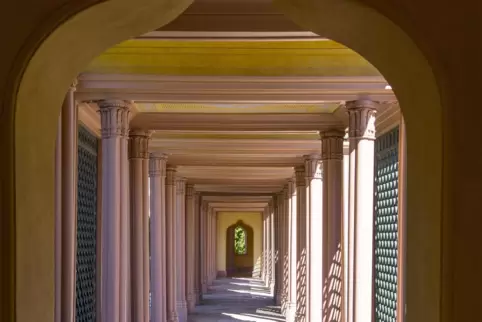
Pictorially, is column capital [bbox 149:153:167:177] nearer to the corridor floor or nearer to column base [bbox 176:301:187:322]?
column base [bbox 176:301:187:322]

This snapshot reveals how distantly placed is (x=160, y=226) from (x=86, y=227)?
13.8 ft

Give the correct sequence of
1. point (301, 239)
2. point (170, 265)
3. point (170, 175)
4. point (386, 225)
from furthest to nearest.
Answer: point (170, 175) < point (301, 239) < point (170, 265) < point (386, 225)

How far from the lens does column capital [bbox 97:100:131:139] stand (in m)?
10.1

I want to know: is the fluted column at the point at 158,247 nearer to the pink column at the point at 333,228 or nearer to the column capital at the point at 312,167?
the column capital at the point at 312,167

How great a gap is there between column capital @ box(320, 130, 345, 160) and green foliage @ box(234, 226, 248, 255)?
38.5m

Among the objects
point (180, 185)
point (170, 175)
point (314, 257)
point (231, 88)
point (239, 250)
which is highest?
point (231, 88)

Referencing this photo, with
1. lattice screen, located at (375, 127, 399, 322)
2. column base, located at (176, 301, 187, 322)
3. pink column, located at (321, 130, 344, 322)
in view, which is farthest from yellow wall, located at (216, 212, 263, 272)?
pink column, located at (321, 130, 344, 322)

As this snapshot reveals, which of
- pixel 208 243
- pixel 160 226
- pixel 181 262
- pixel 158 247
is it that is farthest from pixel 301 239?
pixel 208 243

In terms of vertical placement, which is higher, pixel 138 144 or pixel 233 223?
pixel 138 144

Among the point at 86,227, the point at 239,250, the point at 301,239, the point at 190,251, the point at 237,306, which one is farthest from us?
the point at 239,250

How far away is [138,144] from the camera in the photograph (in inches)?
504

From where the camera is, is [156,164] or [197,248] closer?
[156,164]
